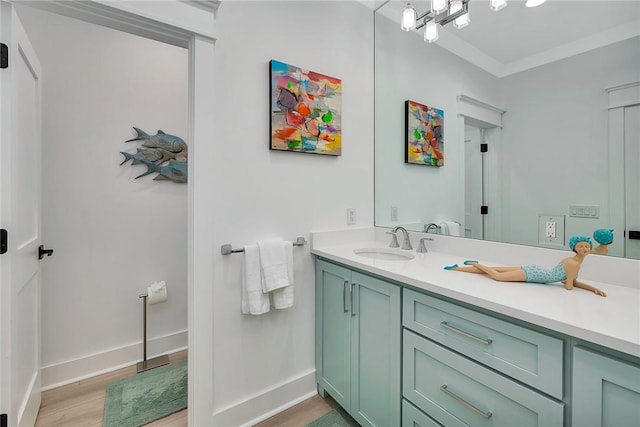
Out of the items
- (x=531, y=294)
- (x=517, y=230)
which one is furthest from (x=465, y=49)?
(x=531, y=294)

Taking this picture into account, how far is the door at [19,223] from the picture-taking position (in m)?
1.12

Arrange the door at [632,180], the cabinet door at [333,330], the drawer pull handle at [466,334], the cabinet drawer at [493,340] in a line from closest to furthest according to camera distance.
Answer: the cabinet drawer at [493,340]
the drawer pull handle at [466,334]
the door at [632,180]
the cabinet door at [333,330]

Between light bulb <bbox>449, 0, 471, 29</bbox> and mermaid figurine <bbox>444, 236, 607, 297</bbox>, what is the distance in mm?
1261

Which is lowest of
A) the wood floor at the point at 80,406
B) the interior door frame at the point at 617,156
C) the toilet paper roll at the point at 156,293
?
the wood floor at the point at 80,406

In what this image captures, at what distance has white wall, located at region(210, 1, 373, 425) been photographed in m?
1.49

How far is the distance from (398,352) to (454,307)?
365 millimetres

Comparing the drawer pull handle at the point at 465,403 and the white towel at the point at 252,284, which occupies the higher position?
the white towel at the point at 252,284

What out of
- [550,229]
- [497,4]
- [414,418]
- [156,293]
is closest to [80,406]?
[156,293]

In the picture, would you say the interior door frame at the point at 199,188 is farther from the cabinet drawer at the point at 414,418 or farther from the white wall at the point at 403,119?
the white wall at the point at 403,119

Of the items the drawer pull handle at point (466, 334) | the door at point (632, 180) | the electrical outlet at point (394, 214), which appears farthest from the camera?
the electrical outlet at point (394, 214)

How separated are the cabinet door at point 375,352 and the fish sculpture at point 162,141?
1.73 m

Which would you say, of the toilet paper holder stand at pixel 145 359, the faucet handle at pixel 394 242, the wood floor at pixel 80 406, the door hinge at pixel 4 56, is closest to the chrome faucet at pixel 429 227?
the faucet handle at pixel 394 242

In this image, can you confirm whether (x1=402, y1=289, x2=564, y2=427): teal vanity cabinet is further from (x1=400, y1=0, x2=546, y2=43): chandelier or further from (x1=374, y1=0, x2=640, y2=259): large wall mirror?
(x1=400, y1=0, x2=546, y2=43): chandelier

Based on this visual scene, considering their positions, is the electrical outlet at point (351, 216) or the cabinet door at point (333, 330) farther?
the electrical outlet at point (351, 216)
